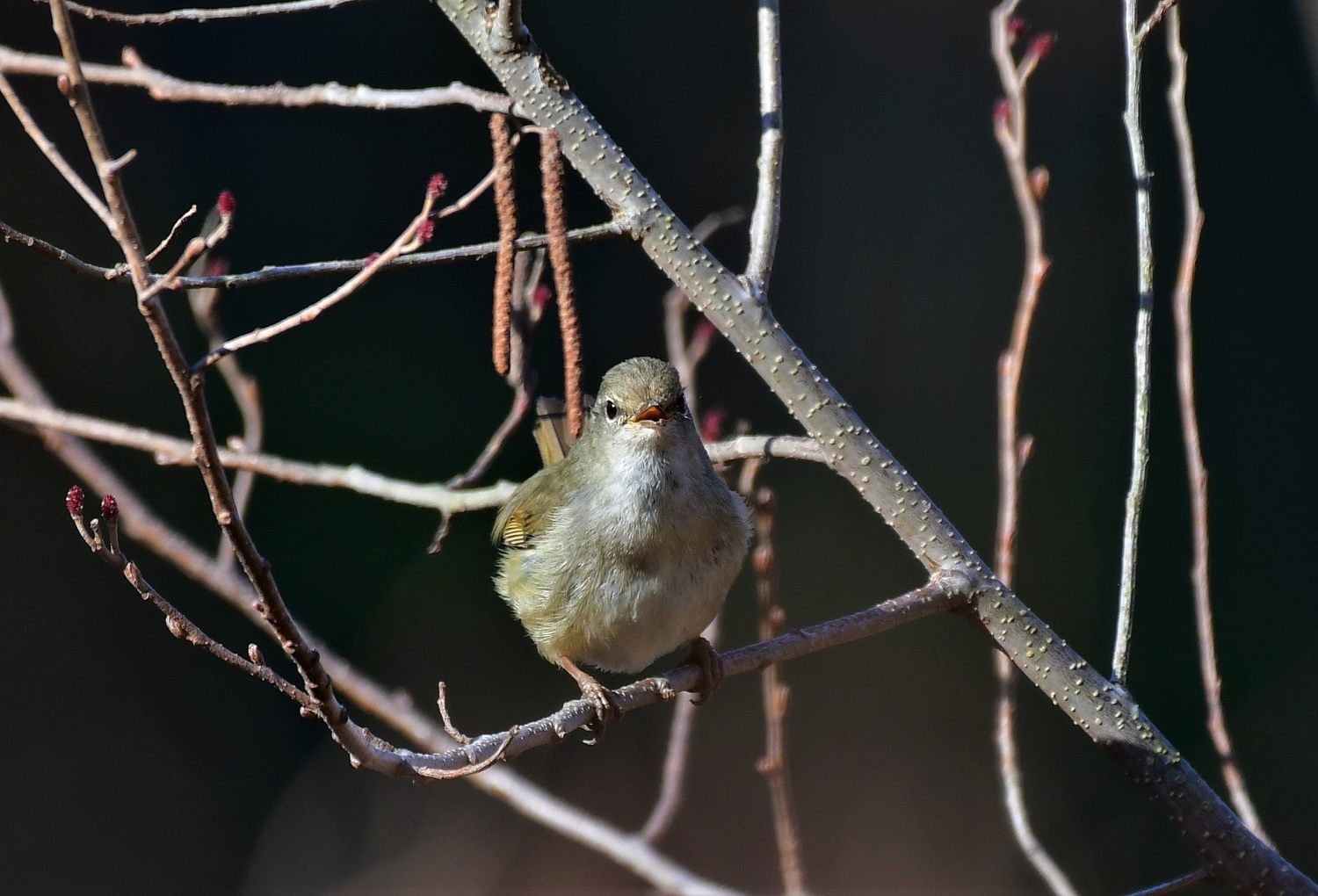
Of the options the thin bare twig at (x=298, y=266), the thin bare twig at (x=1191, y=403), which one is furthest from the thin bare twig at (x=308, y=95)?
the thin bare twig at (x=1191, y=403)

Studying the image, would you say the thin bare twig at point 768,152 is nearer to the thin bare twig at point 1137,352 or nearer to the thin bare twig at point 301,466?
the thin bare twig at point 301,466

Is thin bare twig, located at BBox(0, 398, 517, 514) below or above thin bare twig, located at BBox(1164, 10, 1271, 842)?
above

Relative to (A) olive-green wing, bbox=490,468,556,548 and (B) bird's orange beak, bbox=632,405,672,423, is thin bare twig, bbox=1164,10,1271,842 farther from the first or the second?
(A) olive-green wing, bbox=490,468,556,548

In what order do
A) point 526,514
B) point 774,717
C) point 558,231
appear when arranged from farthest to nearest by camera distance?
point 526,514 < point 774,717 < point 558,231

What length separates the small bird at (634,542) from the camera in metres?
2.74

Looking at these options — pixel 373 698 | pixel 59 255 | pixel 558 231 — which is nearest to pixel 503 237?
pixel 558 231

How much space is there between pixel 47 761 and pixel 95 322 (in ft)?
6.55

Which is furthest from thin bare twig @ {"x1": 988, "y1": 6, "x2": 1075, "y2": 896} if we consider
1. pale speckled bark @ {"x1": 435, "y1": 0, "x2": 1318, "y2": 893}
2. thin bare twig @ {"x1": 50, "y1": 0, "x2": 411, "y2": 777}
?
thin bare twig @ {"x1": 50, "y1": 0, "x2": 411, "y2": 777}

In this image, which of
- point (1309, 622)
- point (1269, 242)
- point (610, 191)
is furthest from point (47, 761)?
point (1269, 242)

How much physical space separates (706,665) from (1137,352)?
106 centimetres

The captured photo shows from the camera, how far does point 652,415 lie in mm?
2863

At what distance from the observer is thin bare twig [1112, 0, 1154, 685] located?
2.10 metres

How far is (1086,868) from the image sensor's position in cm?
611

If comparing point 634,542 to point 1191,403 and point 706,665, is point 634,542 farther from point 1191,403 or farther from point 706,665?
point 1191,403
